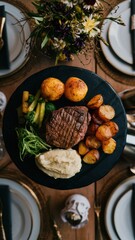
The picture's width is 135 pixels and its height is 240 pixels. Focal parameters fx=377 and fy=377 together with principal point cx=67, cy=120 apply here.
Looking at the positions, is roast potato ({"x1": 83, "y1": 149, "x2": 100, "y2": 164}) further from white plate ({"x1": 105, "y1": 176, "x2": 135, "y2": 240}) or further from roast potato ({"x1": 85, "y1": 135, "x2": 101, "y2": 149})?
white plate ({"x1": 105, "y1": 176, "x2": 135, "y2": 240})

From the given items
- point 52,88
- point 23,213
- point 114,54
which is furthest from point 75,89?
point 23,213

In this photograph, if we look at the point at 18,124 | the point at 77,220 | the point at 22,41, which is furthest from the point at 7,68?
the point at 77,220

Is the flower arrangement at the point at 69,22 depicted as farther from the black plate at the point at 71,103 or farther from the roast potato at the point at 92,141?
the roast potato at the point at 92,141

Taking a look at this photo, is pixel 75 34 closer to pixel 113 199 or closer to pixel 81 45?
pixel 81 45

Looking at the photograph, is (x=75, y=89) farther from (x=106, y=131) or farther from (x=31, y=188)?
(x=31, y=188)

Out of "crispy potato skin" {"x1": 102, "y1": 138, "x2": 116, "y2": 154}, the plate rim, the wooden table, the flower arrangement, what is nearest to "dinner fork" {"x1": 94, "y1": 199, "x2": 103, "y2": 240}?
the wooden table

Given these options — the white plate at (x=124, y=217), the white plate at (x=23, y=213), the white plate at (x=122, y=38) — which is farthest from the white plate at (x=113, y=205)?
the white plate at (x=122, y=38)
